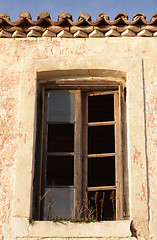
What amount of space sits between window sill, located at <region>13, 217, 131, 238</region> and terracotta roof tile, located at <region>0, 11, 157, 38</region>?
2688 millimetres

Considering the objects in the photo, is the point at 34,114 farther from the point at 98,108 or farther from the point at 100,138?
the point at 100,138

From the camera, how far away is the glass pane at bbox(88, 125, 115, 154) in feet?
31.0

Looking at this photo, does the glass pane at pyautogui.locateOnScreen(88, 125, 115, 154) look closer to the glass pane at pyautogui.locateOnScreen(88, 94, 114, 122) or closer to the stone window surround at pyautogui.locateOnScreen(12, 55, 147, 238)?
the glass pane at pyautogui.locateOnScreen(88, 94, 114, 122)

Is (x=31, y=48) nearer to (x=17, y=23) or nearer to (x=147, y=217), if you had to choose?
(x=17, y=23)

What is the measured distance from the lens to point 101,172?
10352mm

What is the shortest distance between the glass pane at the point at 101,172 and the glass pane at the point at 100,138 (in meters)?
0.28

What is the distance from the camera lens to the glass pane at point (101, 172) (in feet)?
32.8

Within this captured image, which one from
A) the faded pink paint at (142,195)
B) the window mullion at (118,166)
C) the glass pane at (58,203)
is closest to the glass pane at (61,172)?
the window mullion at (118,166)

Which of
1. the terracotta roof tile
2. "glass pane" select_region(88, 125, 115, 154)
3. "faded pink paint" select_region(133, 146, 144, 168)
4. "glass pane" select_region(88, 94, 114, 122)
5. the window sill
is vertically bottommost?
the window sill

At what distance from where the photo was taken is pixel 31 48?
657 centimetres

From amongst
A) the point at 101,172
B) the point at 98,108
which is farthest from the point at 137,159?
the point at 101,172

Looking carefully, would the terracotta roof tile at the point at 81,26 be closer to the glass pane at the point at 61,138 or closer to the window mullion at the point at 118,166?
the window mullion at the point at 118,166

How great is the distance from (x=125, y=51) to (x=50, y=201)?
2.30 metres

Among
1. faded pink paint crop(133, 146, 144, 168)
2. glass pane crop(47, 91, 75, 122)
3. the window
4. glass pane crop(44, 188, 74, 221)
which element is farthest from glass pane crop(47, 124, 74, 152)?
faded pink paint crop(133, 146, 144, 168)
